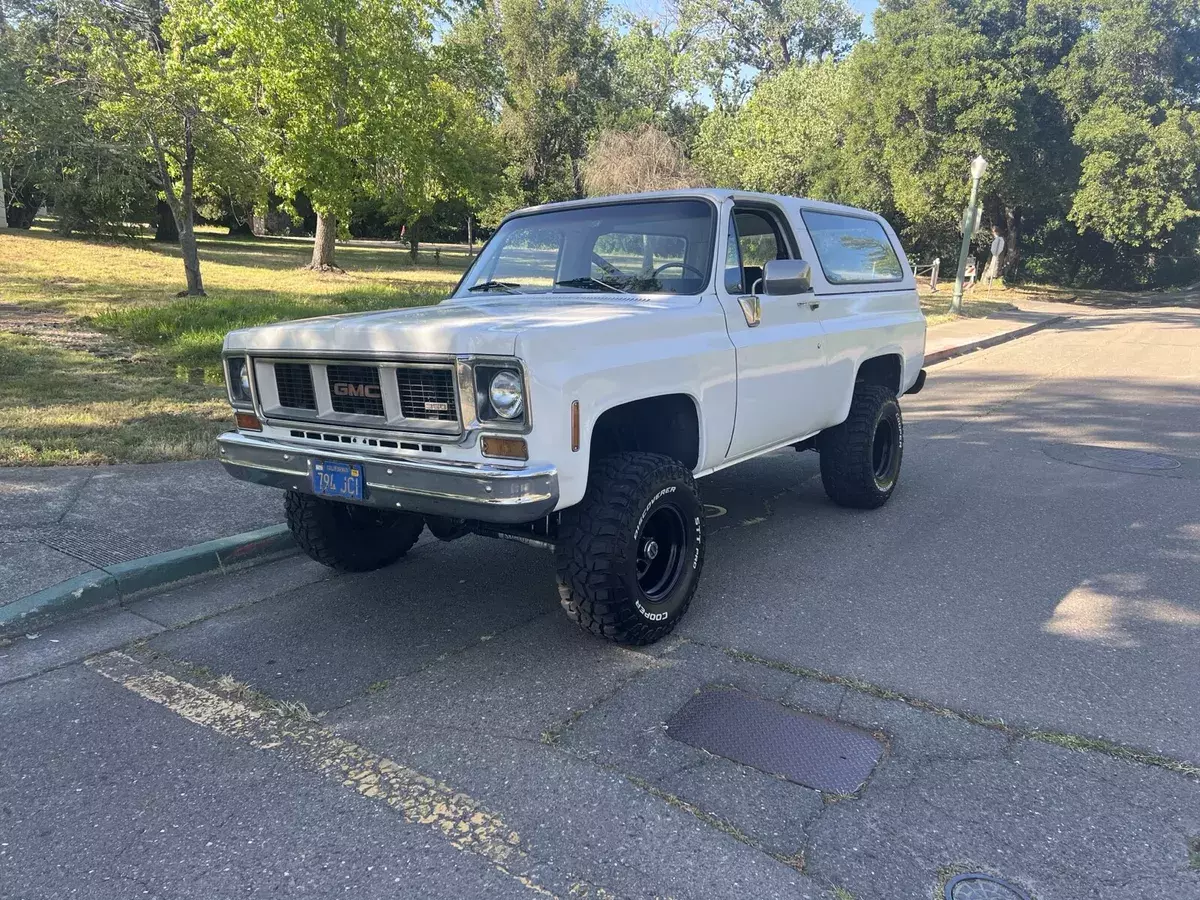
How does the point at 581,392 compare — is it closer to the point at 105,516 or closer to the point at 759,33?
the point at 105,516

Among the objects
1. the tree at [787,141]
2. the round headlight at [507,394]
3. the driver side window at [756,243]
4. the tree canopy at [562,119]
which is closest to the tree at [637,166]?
the tree canopy at [562,119]

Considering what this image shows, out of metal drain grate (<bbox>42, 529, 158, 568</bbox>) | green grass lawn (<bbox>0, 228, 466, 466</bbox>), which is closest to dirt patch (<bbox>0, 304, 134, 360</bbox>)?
green grass lawn (<bbox>0, 228, 466, 466</bbox>)

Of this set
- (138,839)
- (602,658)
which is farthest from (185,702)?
(602,658)

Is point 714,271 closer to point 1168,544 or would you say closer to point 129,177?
point 1168,544

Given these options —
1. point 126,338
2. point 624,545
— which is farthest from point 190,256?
point 624,545

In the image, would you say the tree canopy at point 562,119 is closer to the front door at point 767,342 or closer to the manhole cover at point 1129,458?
the front door at point 767,342

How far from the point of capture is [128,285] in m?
17.4

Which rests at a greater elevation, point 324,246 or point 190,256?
point 324,246

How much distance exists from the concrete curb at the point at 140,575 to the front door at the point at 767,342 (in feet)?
9.02

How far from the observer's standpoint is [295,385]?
398 cm

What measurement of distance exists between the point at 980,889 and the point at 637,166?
87.5 feet

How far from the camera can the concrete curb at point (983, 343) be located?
48.3 ft

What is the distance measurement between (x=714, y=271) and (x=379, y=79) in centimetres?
1579

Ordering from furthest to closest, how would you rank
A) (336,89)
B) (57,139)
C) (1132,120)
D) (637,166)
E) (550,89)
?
(550,89) < (637,166) < (1132,120) < (57,139) < (336,89)
